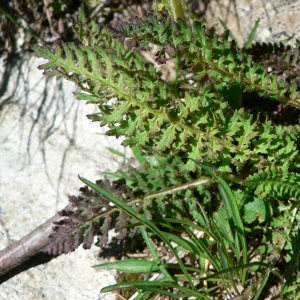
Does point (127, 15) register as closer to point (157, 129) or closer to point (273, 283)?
point (157, 129)

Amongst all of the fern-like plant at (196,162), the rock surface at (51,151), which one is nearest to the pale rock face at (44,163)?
the rock surface at (51,151)

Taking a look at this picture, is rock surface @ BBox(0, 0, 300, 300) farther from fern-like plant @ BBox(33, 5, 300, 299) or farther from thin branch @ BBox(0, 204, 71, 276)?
fern-like plant @ BBox(33, 5, 300, 299)

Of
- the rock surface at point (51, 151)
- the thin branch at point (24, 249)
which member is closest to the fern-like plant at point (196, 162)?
the thin branch at point (24, 249)

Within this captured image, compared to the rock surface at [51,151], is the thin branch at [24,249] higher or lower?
lower

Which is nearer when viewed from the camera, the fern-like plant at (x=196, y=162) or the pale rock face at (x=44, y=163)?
the fern-like plant at (x=196, y=162)

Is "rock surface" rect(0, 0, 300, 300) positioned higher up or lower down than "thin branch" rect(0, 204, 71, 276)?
higher up

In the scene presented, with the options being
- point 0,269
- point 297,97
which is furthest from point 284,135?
point 0,269

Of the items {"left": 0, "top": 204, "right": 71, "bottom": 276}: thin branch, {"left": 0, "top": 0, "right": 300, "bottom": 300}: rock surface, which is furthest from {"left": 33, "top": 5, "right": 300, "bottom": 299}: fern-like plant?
{"left": 0, "top": 0, "right": 300, "bottom": 300}: rock surface

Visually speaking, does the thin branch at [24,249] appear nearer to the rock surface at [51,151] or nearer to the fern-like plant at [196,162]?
the rock surface at [51,151]

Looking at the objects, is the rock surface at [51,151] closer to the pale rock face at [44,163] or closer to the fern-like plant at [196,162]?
the pale rock face at [44,163]
